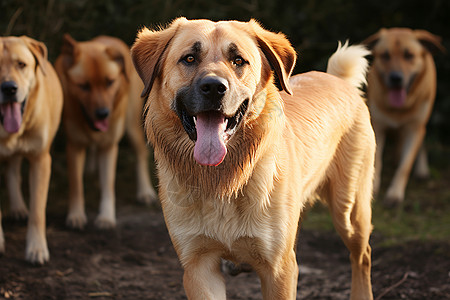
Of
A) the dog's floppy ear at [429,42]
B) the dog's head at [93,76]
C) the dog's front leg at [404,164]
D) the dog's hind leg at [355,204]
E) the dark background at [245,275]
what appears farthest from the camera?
the dog's floppy ear at [429,42]

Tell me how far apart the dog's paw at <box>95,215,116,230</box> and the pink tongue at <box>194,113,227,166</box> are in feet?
10.7

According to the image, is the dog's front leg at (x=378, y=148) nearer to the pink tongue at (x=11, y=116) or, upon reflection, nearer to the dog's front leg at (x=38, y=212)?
the dog's front leg at (x=38, y=212)

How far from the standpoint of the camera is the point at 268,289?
3.29 m

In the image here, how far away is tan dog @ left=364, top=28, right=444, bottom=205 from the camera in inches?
298

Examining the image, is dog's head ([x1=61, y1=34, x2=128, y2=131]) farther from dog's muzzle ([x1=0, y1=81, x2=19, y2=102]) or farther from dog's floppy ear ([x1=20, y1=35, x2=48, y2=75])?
dog's muzzle ([x1=0, y1=81, x2=19, y2=102])

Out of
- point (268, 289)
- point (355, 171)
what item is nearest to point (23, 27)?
point (355, 171)

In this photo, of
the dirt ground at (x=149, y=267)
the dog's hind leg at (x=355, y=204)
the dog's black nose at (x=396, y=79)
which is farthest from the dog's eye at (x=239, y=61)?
the dog's black nose at (x=396, y=79)

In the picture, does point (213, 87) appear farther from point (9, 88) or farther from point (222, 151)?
point (9, 88)

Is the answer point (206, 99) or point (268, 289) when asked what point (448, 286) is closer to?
point (268, 289)

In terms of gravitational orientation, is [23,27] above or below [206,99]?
below

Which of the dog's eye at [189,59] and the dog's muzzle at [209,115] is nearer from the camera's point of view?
the dog's muzzle at [209,115]

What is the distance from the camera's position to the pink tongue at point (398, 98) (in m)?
7.51

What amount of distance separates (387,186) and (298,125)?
178 inches

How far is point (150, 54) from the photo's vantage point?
3342 millimetres
